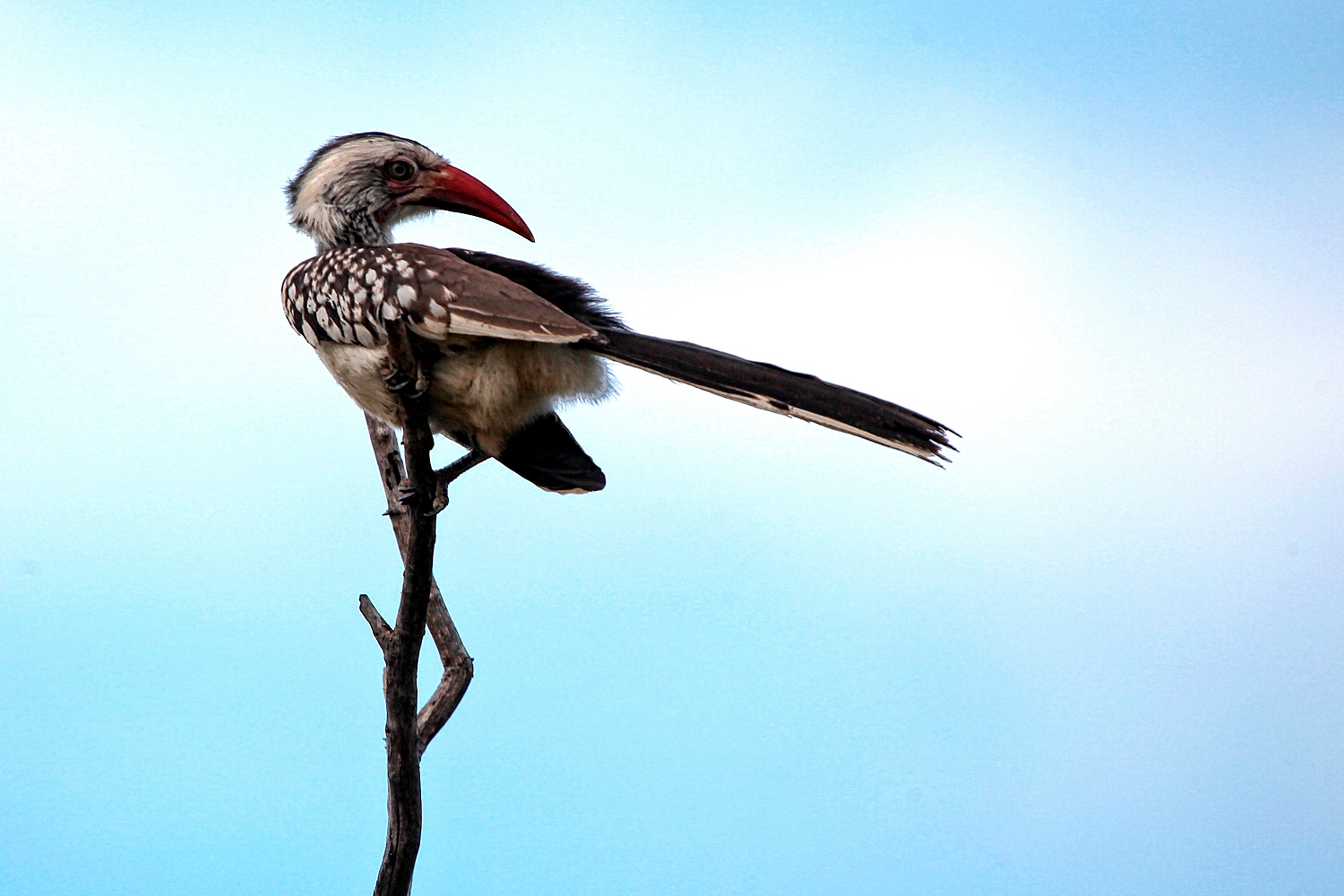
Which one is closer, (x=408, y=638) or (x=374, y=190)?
(x=408, y=638)

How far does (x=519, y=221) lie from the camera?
3943 mm

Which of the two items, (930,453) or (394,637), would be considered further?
(394,637)

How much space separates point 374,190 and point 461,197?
0.28m

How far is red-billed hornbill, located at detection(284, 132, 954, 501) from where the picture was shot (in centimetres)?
274

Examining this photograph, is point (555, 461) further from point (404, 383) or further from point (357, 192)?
point (357, 192)

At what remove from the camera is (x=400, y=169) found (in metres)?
3.83

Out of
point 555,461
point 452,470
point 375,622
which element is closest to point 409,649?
point 375,622

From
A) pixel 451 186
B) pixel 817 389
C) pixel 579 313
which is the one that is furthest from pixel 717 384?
pixel 451 186

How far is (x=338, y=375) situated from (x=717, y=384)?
1.27m

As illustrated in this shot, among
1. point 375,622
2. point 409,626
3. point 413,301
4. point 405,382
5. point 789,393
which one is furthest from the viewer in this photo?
point 375,622

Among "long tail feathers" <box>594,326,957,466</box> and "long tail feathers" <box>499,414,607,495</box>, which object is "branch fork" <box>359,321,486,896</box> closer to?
"long tail feathers" <box>499,414,607,495</box>

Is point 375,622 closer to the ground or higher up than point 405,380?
closer to the ground

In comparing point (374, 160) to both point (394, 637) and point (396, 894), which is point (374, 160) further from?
point (396, 894)

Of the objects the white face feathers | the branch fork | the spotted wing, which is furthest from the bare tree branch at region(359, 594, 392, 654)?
the white face feathers
